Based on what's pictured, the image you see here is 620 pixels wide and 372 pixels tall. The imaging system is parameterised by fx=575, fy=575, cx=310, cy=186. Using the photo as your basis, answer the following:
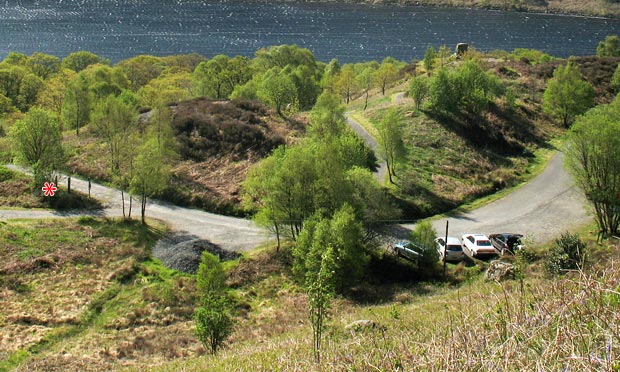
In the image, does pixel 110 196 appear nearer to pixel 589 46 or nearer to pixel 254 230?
pixel 254 230

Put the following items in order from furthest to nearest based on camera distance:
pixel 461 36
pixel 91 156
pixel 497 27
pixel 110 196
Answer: pixel 497 27 → pixel 461 36 → pixel 91 156 → pixel 110 196

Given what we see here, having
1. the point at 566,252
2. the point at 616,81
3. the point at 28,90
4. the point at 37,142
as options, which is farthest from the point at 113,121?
the point at 616,81

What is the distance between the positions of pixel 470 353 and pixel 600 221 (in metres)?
29.0

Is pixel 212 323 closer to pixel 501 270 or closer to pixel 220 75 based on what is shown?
pixel 501 270

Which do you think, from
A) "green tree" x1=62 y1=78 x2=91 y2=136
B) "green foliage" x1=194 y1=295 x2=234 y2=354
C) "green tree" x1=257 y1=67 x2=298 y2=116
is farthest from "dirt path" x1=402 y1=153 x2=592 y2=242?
"green tree" x1=62 y1=78 x2=91 y2=136

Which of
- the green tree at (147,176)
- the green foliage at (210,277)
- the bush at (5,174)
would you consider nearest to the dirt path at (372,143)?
the green tree at (147,176)

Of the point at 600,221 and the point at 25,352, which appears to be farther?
the point at 600,221

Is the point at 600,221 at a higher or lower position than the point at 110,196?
higher

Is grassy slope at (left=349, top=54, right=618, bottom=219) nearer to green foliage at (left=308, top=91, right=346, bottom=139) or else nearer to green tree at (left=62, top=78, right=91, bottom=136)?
green foliage at (left=308, top=91, right=346, bottom=139)

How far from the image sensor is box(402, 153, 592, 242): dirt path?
3662 cm

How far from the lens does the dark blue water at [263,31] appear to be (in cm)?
14000

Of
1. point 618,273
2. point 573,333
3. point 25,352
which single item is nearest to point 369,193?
point 25,352

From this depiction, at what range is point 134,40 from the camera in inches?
5856

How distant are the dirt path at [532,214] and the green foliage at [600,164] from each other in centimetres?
142
